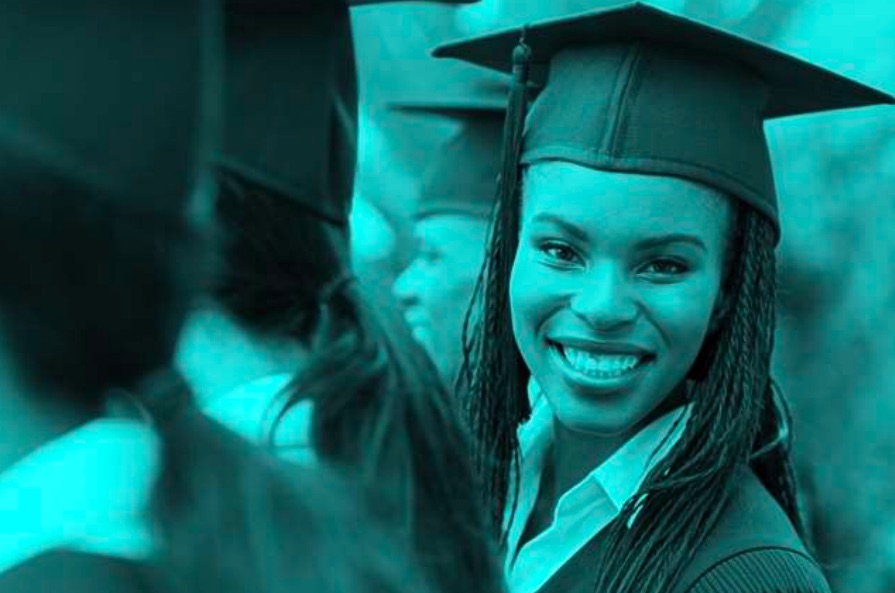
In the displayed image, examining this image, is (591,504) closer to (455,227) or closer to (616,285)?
(616,285)

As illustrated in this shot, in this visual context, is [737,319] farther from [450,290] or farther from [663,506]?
[450,290]

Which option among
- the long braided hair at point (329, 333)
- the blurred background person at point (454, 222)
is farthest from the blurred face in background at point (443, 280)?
the long braided hair at point (329, 333)

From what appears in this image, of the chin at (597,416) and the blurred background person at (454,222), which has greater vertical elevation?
the chin at (597,416)

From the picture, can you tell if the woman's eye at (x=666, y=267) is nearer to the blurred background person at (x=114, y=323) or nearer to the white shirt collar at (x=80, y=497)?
the blurred background person at (x=114, y=323)

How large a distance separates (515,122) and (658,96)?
23 cm

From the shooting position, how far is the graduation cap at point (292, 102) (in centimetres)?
204

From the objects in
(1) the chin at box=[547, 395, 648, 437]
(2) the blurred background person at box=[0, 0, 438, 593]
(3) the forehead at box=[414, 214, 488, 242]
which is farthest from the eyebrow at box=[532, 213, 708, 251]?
(3) the forehead at box=[414, 214, 488, 242]

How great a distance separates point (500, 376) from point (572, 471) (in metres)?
0.20

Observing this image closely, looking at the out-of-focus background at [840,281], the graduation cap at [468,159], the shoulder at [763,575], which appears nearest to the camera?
the shoulder at [763,575]

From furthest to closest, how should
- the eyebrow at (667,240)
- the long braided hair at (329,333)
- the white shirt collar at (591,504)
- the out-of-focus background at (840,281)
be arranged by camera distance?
the out-of-focus background at (840,281) < the white shirt collar at (591,504) < the eyebrow at (667,240) < the long braided hair at (329,333)

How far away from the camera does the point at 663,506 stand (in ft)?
6.48

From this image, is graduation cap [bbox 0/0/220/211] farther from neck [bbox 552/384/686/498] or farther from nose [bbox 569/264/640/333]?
neck [bbox 552/384/686/498]

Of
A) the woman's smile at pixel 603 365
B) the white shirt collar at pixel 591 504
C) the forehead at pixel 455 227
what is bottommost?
the forehead at pixel 455 227

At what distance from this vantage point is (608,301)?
1.96 meters
